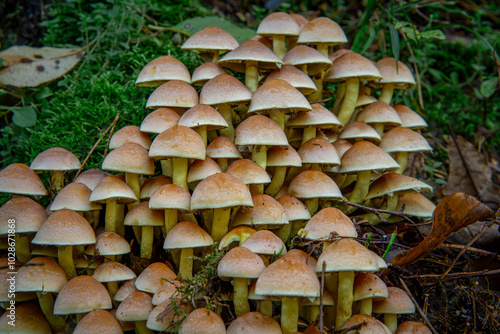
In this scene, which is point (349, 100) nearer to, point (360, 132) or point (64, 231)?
point (360, 132)

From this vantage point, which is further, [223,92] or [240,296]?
[223,92]

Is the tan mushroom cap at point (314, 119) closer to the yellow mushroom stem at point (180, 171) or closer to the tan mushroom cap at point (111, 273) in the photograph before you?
the yellow mushroom stem at point (180, 171)

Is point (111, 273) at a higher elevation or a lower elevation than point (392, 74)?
lower

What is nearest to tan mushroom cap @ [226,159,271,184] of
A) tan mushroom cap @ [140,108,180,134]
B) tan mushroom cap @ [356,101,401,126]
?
tan mushroom cap @ [140,108,180,134]

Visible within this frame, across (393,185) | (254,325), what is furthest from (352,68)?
(254,325)

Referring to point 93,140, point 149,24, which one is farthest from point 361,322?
point 149,24

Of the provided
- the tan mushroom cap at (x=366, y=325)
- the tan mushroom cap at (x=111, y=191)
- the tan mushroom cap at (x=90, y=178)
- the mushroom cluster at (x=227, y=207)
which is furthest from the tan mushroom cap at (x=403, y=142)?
the tan mushroom cap at (x=90, y=178)

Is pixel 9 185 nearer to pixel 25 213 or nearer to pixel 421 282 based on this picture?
pixel 25 213
